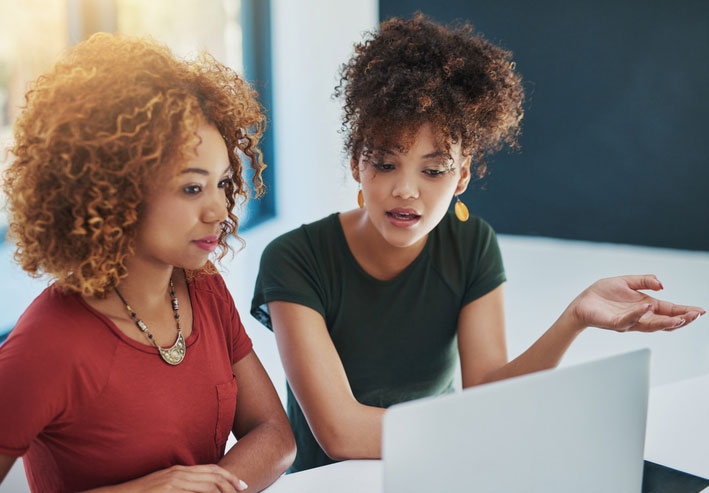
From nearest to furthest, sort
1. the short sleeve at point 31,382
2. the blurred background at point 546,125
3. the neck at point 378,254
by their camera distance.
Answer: the short sleeve at point 31,382
the neck at point 378,254
the blurred background at point 546,125

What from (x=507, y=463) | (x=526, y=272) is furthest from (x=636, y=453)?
(x=526, y=272)

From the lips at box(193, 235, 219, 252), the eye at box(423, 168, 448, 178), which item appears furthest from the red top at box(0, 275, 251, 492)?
the eye at box(423, 168, 448, 178)

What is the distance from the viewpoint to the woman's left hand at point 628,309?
1208 millimetres

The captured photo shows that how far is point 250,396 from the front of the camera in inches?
50.8

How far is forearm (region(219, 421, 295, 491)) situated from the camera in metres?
1.14

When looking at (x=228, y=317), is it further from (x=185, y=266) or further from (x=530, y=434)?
(x=530, y=434)

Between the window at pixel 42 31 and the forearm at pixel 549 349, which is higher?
the window at pixel 42 31

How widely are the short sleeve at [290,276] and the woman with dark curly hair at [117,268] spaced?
0.30 m

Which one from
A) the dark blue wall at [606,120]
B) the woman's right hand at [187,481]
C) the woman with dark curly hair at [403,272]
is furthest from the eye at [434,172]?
the dark blue wall at [606,120]

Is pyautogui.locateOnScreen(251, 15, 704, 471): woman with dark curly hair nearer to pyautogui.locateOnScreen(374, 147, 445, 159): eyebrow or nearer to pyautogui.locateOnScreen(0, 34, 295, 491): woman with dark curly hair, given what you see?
pyautogui.locateOnScreen(374, 147, 445, 159): eyebrow

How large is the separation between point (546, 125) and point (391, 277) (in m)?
2.02

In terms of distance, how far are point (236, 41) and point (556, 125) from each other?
1631 mm

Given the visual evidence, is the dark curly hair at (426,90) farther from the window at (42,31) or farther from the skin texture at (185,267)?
the window at (42,31)

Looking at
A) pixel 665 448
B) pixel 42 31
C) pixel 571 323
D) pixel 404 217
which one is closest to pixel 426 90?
pixel 404 217
